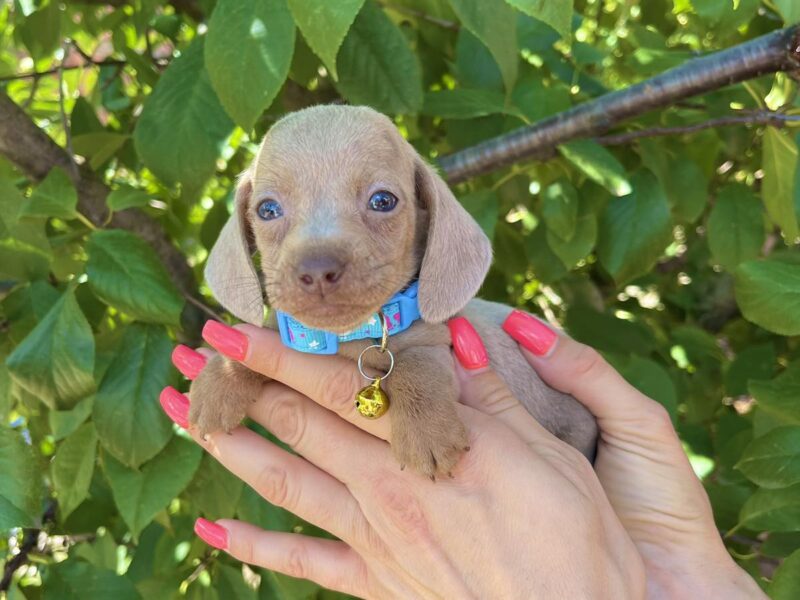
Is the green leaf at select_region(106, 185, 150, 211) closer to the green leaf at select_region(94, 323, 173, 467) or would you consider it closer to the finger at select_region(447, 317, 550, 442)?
the green leaf at select_region(94, 323, 173, 467)

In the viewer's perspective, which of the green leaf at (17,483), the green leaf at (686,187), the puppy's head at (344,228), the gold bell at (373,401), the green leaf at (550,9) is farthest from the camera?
the green leaf at (686,187)

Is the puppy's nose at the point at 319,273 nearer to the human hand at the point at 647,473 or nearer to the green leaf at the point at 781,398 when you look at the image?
the human hand at the point at 647,473

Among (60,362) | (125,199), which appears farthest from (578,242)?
(60,362)

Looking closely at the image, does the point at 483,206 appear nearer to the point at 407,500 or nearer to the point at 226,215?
the point at 226,215

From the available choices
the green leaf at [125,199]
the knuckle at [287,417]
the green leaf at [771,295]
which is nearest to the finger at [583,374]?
the green leaf at [771,295]

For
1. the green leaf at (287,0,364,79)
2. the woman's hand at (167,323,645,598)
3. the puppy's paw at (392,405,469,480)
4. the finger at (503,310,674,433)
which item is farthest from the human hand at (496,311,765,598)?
the green leaf at (287,0,364,79)

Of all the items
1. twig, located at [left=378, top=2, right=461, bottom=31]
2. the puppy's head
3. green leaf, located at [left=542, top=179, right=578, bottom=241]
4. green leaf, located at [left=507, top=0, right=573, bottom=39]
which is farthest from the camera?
twig, located at [left=378, top=2, right=461, bottom=31]
